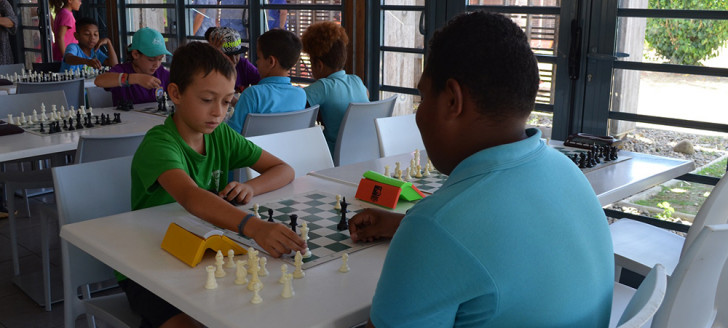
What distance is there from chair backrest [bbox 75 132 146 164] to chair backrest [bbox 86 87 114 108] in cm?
160

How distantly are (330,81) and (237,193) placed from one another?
1.93 m

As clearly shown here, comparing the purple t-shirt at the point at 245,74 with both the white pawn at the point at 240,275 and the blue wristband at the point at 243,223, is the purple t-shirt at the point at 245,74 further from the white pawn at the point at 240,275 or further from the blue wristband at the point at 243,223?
the white pawn at the point at 240,275

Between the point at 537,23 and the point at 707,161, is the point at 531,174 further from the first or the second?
the point at 537,23

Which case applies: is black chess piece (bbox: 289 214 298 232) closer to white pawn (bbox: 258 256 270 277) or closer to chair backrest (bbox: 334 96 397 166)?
white pawn (bbox: 258 256 270 277)

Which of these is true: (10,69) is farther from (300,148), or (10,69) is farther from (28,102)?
(300,148)

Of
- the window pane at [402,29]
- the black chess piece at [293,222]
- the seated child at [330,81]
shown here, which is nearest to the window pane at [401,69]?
the window pane at [402,29]

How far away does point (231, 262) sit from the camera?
1.62m

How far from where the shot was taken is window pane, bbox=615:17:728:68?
11.9 feet

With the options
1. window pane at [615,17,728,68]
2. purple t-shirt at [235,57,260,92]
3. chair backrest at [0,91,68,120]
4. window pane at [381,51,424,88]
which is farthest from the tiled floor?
window pane at [615,17,728,68]

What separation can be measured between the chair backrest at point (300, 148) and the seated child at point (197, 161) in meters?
0.25

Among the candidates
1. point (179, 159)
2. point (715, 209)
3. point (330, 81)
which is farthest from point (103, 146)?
point (715, 209)

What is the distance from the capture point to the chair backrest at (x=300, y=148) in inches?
109

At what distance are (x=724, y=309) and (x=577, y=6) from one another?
2.45 metres

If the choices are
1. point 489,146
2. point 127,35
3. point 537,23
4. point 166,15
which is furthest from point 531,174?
point 127,35
